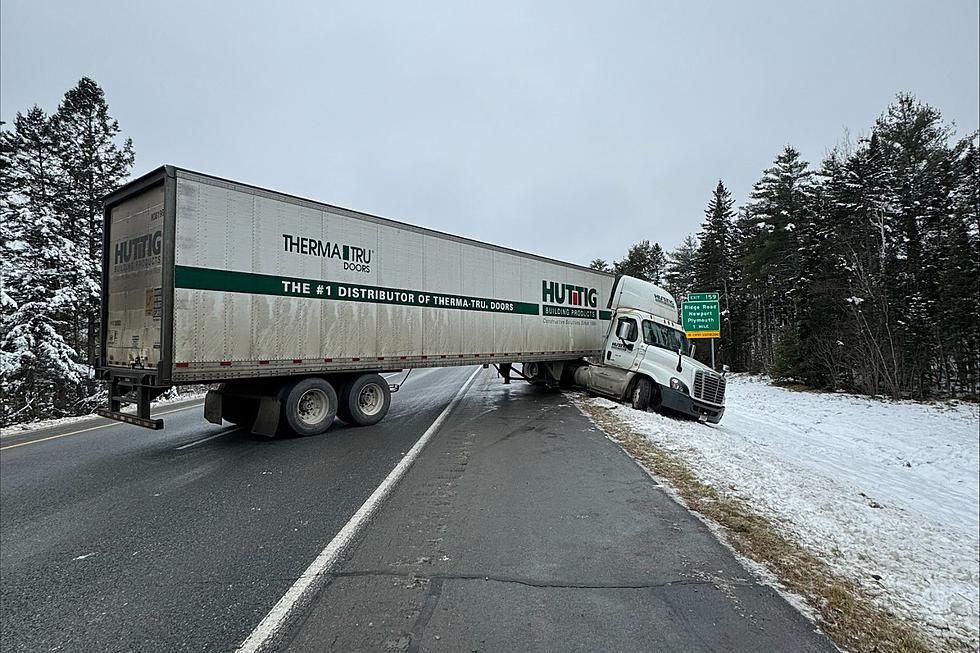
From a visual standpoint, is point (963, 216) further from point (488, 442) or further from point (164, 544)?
point (164, 544)

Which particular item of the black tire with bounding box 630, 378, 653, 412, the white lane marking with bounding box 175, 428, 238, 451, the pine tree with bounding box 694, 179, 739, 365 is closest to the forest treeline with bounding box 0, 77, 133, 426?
the white lane marking with bounding box 175, 428, 238, 451

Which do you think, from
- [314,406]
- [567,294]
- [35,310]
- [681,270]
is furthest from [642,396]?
[681,270]

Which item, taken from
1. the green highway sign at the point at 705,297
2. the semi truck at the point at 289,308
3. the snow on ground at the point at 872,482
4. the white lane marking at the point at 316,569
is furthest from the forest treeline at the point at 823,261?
the white lane marking at the point at 316,569

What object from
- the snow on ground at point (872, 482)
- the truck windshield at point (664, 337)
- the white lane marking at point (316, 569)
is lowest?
the snow on ground at point (872, 482)

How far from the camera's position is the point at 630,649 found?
2656mm

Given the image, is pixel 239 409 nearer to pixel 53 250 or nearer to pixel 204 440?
pixel 204 440

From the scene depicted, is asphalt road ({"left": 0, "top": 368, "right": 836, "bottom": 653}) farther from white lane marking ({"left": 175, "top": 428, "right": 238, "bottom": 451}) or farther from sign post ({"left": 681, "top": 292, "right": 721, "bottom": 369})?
sign post ({"left": 681, "top": 292, "right": 721, "bottom": 369})

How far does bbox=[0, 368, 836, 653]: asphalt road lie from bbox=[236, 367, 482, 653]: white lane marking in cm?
7

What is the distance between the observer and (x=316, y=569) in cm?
361

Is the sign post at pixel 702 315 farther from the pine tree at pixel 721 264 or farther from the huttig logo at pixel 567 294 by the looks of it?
the pine tree at pixel 721 264

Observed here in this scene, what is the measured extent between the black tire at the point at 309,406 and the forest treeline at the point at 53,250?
13.5 feet

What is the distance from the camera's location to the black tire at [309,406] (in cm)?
847

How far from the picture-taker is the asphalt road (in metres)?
2.86

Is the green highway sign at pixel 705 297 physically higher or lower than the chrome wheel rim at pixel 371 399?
higher
